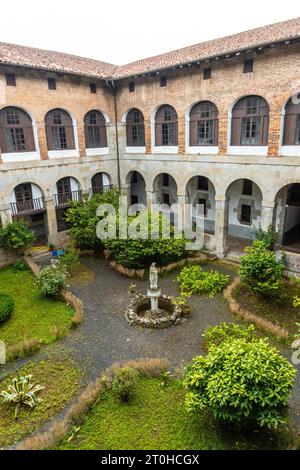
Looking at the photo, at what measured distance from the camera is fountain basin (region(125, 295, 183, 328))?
479 inches

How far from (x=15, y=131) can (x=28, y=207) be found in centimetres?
446

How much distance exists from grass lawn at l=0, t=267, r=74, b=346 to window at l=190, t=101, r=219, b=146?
11895 millimetres

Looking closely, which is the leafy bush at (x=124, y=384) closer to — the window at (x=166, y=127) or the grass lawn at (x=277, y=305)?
the grass lawn at (x=277, y=305)

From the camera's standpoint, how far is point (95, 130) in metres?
21.3

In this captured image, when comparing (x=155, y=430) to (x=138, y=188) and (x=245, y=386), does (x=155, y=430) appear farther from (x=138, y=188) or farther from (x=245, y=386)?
(x=138, y=188)

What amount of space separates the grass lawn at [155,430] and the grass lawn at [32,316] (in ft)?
14.1

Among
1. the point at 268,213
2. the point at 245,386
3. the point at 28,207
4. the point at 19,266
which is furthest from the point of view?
the point at 28,207

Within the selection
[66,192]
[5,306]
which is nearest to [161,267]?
[5,306]

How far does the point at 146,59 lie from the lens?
67.4 ft

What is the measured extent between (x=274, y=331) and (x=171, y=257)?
265 inches

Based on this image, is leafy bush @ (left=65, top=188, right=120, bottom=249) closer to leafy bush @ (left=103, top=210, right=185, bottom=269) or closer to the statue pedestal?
leafy bush @ (left=103, top=210, right=185, bottom=269)

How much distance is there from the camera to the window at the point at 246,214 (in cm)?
2086

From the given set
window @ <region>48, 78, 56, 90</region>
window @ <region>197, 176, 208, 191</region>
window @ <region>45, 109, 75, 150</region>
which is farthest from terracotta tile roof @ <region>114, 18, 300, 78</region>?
window @ <region>197, 176, 208, 191</region>
